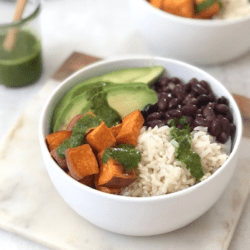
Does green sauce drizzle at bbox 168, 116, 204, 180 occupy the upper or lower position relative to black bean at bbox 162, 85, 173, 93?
upper

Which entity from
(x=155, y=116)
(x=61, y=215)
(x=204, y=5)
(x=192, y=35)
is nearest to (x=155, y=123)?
(x=155, y=116)

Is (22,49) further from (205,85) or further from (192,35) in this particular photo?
(205,85)

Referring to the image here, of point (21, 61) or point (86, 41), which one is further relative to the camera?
point (86, 41)

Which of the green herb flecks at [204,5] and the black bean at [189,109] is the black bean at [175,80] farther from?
the green herb flecks at [204,5]

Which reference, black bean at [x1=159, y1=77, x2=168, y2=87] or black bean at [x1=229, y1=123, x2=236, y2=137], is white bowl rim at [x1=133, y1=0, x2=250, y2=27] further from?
black bean at [x1=229, y1=123, x2=236, y2=137]

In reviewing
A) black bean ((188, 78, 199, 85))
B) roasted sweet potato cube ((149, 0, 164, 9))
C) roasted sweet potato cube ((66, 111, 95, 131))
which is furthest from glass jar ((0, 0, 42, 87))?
black bean ((188, 78, 199, 85))

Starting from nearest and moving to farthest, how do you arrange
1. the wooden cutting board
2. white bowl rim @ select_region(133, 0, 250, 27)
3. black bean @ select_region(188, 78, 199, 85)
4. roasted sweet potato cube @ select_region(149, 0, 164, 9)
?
the wooden cutting board, black bean @ select_region(188, 78, 199, 85), white bowl rim @ select_region(133, 0, 250, 27), roasted sweet potato cube @ select_region(149, 0, 164, 9)

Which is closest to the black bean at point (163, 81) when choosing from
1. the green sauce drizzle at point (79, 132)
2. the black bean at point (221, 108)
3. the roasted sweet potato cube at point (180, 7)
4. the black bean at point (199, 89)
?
the black bean at point (199, 89)
